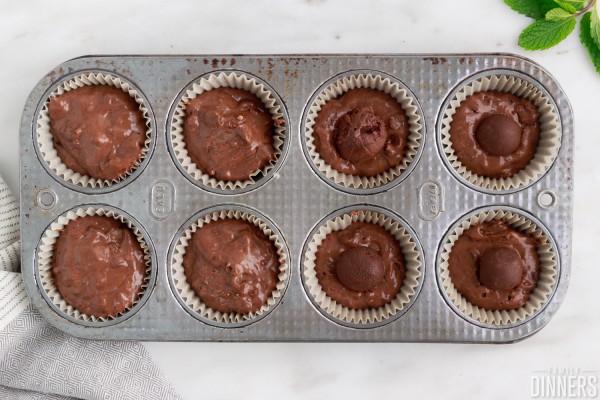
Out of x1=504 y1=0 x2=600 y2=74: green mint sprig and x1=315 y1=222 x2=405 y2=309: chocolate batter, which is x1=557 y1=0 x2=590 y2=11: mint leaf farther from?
x1=315 y1=222 x2=405 y2=309: chocolate batter

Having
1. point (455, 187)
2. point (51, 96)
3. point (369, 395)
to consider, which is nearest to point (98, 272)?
point (51, 96)

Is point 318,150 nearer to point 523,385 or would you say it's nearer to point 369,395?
point 369,395

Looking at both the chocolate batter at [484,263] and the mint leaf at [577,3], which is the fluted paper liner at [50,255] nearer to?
the chocolate batter at [484,263]

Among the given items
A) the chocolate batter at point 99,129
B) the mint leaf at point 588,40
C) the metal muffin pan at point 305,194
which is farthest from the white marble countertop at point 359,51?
the chocolate batter at point 99,129

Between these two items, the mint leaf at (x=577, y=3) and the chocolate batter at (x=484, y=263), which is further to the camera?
the mint leaf at (x=577, y=3)

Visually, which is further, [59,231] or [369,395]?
[369,395]
